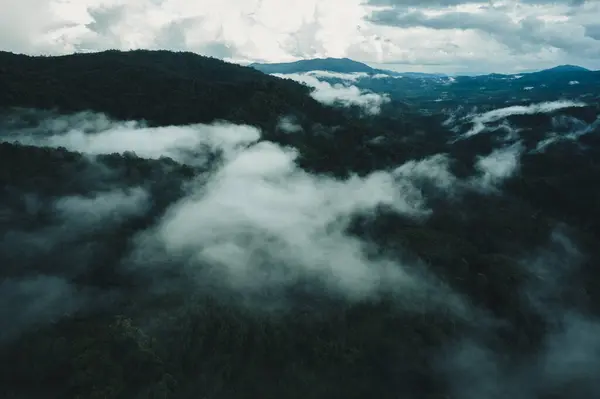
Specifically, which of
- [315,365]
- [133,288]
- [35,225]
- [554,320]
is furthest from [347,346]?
[35,225]

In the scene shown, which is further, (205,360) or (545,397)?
(545,397)

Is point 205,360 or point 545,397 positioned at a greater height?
point 205,360

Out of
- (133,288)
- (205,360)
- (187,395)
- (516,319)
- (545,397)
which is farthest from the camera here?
(516,319)

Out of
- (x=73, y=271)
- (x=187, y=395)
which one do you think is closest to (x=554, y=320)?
(x=187, y=395)

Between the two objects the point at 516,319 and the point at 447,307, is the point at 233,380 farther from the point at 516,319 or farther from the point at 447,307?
the point at 516,319

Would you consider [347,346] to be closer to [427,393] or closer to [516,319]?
[427,393]

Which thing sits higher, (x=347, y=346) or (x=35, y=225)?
(x=35, y=225)

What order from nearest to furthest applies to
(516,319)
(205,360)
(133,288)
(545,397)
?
(205,360), (545,397), (133,288), (516,319)

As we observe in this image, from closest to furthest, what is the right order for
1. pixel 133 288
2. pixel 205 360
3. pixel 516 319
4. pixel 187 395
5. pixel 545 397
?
pixel 187 395, pixel 205 360, pixel 545 397, pixel 133 288, pixel 516 319

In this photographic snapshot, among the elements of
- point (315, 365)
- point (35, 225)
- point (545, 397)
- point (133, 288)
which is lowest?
point (545, 397)
